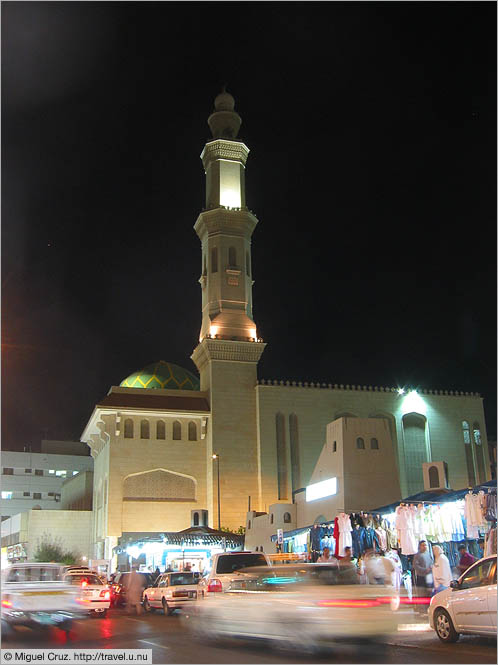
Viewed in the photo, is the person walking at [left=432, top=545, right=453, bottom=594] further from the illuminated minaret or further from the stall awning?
the illuminated minaret

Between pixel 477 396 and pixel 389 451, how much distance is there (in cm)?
2383

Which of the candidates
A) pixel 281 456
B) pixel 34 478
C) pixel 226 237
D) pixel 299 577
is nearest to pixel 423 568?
pixel 299 577

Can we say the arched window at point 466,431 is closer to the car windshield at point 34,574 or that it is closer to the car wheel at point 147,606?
the car wheel at point 147,606

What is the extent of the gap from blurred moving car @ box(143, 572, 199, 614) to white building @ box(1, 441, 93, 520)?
1780 inches

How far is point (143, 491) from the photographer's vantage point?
41938mm

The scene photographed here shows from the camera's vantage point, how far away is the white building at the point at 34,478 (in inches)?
2547

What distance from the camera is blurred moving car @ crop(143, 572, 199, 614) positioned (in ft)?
60.2

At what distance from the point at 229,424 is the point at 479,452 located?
17.8 m

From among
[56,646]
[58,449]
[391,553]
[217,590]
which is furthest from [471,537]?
[58,449]

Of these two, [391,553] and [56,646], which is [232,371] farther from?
[56,646]

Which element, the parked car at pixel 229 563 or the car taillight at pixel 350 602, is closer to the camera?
the car taillight at pixel 350 602

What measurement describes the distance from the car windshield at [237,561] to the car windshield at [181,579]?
15.0 ft

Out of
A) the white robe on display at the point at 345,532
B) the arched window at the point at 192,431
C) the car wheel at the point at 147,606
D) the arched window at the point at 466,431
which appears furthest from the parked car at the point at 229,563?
the arched window at the point at 466,431

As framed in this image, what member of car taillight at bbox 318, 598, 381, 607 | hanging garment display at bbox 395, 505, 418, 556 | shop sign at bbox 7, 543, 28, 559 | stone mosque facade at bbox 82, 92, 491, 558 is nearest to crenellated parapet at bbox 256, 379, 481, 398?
stone mosque facade at bbox 82, 92, 491, 558
